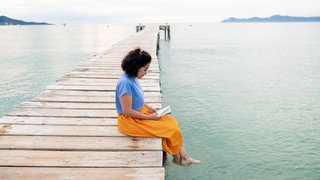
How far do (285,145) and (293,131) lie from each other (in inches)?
51.6

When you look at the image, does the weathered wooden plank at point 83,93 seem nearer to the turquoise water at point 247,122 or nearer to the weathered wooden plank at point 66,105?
the weathered wooden plank at point 66,105

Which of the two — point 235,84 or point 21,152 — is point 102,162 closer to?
point 21,152

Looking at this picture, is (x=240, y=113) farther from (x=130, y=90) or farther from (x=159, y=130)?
(x=130, y=90)

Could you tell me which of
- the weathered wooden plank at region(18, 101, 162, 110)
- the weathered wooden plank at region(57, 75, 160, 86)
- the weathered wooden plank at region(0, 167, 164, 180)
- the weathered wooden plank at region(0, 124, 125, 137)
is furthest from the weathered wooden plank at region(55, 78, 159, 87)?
the weathered wooden plank at region(0, 167, 164, 180)

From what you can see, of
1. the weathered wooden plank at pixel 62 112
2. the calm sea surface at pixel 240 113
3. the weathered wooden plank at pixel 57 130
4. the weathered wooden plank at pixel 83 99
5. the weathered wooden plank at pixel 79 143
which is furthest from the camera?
the calm sea surface at pixel 240 113

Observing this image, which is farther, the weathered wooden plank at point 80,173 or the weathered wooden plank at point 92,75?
the weathered wooden plank at point 92,75

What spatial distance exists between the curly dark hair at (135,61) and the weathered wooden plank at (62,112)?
51.8 inches

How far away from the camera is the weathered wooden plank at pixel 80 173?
340 cm

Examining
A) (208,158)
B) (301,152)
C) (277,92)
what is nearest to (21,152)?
(208,158)

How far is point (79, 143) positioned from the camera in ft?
14.0

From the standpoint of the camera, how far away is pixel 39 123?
4.96m

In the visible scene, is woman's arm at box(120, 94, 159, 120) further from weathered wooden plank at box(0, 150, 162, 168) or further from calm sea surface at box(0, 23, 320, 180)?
calm sea surface at box(0, 23, 320, 180)

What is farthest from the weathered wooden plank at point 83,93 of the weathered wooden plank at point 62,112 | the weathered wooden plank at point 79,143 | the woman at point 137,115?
the weathered wooden plank at point 79,143

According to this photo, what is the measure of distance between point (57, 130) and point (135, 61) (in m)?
1.53
